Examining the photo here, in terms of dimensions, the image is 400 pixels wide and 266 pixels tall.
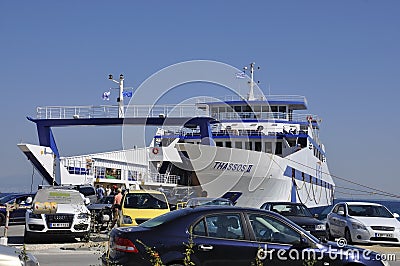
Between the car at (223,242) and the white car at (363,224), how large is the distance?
856 cm

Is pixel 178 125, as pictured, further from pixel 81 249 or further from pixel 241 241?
pixel 241 241

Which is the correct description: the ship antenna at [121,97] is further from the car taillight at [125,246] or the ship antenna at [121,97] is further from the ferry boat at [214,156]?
the car taillight at [125,246]

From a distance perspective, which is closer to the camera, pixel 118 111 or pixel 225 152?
pixel 225 152

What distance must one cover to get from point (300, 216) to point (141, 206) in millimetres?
4902

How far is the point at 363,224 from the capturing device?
1694cm

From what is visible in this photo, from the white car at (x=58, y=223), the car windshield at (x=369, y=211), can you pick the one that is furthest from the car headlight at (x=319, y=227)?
the white car at (x=58, y=223)

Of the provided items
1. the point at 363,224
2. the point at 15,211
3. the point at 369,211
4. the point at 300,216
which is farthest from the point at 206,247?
the point at 15,211

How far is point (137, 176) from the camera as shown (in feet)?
137

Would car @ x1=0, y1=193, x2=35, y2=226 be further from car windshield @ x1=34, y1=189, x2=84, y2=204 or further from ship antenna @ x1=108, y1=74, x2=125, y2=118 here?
ship antenna @ x1=108, y1=74, x2=125, y2=118

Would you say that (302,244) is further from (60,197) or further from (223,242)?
(60,197)

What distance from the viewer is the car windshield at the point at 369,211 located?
18.2 m

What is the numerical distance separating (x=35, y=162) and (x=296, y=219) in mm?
23524

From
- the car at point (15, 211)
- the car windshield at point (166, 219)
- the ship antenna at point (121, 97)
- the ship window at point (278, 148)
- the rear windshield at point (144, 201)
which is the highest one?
the ship antenna at point (121, 97)

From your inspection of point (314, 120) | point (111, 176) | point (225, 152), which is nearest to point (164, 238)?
point (225, 152)
